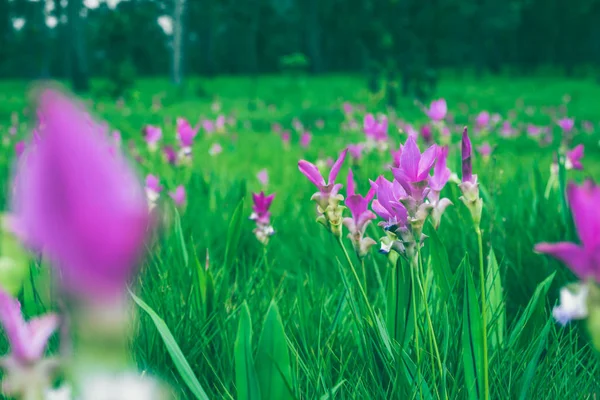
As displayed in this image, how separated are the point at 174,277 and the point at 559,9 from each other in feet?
112

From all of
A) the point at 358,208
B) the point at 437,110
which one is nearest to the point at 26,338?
the point at 358,208

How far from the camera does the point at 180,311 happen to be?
→ 121 centimetres

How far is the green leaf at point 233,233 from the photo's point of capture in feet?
4.65

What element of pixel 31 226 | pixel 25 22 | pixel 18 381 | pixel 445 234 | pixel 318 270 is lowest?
pixel 318 270

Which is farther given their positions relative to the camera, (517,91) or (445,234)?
(517,91)

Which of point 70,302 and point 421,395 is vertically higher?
point 70,302

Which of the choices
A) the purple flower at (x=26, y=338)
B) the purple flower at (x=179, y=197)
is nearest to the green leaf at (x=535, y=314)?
the purple flower at (x=26, y=338)

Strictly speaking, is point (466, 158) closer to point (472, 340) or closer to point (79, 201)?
point (472, 340)

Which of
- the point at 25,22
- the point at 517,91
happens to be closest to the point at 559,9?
the point at 517,91

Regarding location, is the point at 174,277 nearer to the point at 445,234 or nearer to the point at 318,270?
the point at 318,270

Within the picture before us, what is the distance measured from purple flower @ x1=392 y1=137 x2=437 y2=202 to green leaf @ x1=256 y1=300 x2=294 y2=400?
0.23m

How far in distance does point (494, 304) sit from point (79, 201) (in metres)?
1.07

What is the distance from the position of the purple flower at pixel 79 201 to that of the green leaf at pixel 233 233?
111 cm

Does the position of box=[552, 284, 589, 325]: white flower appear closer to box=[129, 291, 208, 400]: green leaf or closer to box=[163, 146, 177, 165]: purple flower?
box=[129, 291, 208, 400]: green leaf
